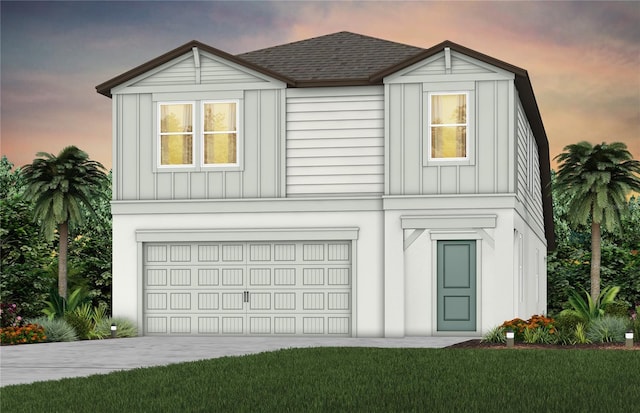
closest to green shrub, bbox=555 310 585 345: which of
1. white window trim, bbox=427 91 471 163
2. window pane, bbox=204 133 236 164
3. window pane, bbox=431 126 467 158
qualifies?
white window trim, bbox=427 91 471 163

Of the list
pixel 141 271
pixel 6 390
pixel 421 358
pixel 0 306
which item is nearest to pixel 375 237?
pixel 141 271

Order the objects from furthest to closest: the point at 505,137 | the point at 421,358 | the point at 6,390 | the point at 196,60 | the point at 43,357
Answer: the point at 196,60
the point at 505,137
the point at 43,357
the point at 421,358
the point at 6,390

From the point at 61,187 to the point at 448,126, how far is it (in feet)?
32.4

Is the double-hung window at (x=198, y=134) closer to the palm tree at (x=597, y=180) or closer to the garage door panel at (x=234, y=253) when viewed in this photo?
the garage door panel at (x=234, y=253)

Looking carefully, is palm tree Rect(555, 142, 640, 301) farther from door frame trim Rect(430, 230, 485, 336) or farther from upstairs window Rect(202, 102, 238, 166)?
upstairs window Rect(202, 102, 238, 166)

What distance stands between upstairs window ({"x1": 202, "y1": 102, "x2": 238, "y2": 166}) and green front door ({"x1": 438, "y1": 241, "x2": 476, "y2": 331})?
5.61 metres

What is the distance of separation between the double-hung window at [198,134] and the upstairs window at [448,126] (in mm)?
4765

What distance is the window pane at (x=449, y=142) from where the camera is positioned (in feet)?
78.2

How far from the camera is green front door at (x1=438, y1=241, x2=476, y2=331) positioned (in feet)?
77.4

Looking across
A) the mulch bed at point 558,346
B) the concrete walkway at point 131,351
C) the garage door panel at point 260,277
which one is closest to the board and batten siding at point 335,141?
the garage door panel at point 260,277

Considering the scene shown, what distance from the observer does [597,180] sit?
93.9ft

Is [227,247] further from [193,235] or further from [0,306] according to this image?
[0,306]

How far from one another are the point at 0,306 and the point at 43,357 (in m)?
6.80

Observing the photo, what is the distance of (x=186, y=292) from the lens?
25.2m
